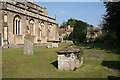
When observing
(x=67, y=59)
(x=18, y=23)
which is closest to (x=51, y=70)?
(x=67, y=59)

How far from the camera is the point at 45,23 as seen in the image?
121 feet

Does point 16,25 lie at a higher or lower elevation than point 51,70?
higher

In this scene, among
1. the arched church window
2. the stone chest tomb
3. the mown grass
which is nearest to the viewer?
the mown grass

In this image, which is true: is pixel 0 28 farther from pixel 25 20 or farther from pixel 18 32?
pixel 25 20

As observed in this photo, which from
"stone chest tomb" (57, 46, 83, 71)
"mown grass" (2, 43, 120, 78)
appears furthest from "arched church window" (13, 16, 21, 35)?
"stone chest tomb" (57, 46, 83, 71)

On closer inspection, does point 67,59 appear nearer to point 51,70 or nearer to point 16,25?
point 51,70

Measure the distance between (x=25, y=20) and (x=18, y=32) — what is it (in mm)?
3317

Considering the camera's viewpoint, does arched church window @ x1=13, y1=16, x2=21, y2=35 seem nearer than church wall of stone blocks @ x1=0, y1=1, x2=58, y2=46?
No

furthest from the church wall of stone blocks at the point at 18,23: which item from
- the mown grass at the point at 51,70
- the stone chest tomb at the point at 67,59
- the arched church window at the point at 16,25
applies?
the stone chest tomb at the point at 67,59

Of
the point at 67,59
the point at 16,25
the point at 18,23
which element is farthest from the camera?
the point at 18,23

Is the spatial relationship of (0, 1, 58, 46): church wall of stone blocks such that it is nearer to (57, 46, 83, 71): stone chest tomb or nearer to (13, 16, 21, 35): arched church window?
(13, 16, 21, 35): arched church window

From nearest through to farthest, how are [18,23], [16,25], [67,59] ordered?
[67,59], [16,25], [18,23]

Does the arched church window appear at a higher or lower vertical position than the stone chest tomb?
higher

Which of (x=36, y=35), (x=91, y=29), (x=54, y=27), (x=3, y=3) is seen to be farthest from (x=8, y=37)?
(x=91, y=29)
